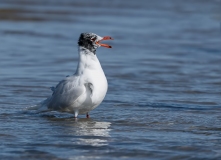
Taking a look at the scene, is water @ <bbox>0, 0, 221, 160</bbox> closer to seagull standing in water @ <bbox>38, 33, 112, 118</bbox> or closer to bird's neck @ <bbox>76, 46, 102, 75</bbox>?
seagull standing in water @ <bbox>38, 33, 112, 118</bbox>

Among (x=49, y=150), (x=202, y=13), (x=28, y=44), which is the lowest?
(x=49, y=150)

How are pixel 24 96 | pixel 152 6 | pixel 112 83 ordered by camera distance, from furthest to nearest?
pixel 152 6 < pixel 112 83 < pixel 24 96

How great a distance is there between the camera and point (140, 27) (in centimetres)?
1962

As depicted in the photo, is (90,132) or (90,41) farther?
(90,41)

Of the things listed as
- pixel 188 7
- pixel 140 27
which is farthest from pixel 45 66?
pixel 188 7

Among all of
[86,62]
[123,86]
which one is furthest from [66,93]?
[123,86]

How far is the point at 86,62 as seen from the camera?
7645 millimetres

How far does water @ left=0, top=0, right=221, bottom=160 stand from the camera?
6.43 metres

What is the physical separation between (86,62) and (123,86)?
281cm

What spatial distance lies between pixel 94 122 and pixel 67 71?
4.39 m

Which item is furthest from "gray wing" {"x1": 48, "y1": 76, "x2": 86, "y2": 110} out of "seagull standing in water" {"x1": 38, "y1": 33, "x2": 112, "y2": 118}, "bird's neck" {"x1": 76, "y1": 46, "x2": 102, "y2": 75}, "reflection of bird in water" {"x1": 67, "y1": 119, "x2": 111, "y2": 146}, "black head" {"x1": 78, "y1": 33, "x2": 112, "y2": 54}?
"black head" {"x1": 78, "y1": 33, "x2": 112, "y2": 54}

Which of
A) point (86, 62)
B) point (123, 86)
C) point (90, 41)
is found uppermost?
point (90, 41)

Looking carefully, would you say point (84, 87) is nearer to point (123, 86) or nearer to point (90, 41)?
point (90, 41)

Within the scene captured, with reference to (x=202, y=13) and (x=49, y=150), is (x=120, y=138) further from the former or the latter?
(x=202, y=13)
